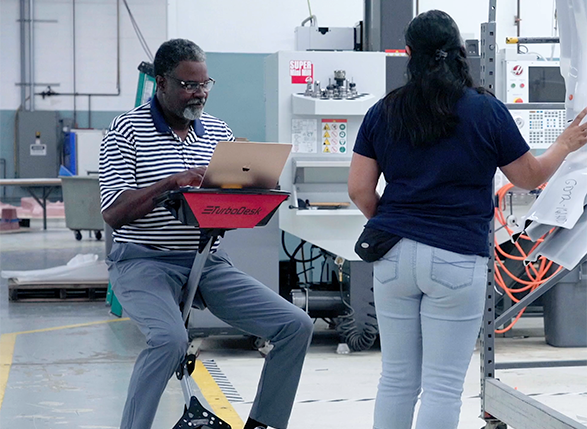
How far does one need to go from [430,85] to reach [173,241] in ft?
3.35

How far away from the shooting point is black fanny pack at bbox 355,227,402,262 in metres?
2.06

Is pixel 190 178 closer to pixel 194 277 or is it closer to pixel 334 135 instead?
pixel 194 277

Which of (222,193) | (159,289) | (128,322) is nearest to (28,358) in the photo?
(128,322)

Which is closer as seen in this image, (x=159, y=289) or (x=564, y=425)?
(x=564, y=425)

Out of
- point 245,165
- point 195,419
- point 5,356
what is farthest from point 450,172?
point 5,356

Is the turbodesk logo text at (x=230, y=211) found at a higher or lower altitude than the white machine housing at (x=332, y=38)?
lower

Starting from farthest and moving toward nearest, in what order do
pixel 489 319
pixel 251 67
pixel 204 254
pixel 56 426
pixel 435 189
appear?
pixel 251 67, pixel 56 426, pixel 489 319, pixel 204 254, pixel 435 189

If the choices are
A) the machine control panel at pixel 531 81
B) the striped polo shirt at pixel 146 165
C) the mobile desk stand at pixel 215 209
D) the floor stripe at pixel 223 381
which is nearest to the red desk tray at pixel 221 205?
the mobile desk stand at pixel 215 209

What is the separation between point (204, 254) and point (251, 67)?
3100 millimetres

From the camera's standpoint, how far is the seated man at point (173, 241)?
8.25ft

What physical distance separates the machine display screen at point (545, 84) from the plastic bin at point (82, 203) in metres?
5.22

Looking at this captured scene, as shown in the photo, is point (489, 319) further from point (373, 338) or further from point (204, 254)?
point (373, 338)

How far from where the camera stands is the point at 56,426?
317 cm

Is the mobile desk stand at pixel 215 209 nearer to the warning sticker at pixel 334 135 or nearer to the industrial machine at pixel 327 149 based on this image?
the industrial machine at pixel 327 149
